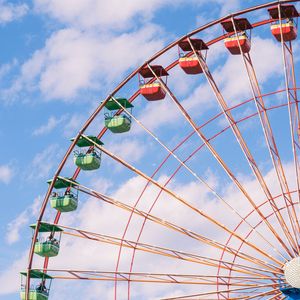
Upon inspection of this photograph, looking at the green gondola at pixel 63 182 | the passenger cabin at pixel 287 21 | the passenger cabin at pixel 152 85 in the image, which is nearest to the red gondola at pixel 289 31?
the passenger cabin at pixel 287 21

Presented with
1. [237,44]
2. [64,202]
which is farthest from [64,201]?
[237,44]

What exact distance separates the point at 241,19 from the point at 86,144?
6962mm

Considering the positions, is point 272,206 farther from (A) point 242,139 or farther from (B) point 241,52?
(B) point 241,52

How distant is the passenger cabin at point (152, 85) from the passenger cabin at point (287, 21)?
13.4 feet

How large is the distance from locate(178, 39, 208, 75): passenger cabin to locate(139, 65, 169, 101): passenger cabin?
0.72 m

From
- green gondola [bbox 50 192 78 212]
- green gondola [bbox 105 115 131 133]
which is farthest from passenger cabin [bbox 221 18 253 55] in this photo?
green gondola [bbox 50 192 78 212]

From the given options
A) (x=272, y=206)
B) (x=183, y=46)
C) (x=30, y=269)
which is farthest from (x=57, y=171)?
(x=272, y=206)

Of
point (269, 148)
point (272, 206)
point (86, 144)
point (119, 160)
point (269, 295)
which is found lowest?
point (269, 295)

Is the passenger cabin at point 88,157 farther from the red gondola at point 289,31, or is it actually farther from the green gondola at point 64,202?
the red gondola at point 289,31

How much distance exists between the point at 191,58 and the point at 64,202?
22.0 ft

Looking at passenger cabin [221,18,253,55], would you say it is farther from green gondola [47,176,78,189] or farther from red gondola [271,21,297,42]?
green gondola [47,176,78,189]

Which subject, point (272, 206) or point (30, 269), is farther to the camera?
point (30, 269)

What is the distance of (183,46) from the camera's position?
26.5 metres

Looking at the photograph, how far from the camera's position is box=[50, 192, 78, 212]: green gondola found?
27516 mm
